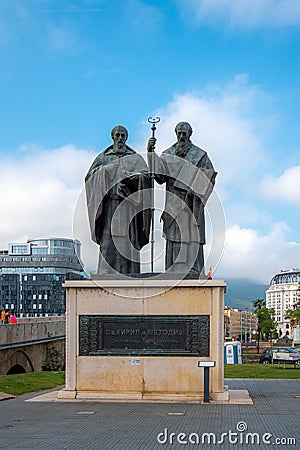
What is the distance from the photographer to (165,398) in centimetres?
1405

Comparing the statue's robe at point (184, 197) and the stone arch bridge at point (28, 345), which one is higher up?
the statue's robe at point (184, 197)

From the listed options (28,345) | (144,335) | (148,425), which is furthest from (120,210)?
(28,345)

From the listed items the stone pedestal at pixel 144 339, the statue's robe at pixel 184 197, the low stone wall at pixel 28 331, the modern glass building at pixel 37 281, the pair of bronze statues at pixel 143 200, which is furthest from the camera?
the modern glass building at pixel 37 281

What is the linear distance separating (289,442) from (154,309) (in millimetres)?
5698

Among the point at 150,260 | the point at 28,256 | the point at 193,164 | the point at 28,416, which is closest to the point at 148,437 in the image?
the point at 28,416

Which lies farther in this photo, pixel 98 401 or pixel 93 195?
pixel 93 195

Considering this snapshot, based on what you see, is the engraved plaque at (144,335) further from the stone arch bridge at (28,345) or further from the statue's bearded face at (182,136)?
the stone arch bridge at (28,345)

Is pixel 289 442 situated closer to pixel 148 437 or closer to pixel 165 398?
pixel 148 437

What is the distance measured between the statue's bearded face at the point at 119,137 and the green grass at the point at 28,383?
675 cm

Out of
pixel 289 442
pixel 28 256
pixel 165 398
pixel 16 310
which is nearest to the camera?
pixel 289 442

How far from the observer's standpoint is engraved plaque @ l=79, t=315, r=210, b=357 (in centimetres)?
1427

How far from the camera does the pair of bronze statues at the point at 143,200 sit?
15422 millimetres

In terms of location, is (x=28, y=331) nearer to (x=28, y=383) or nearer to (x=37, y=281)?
(x=28, y=383)

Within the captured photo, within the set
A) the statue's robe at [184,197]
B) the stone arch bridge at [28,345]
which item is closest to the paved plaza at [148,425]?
the statue's robe at [184,197]
